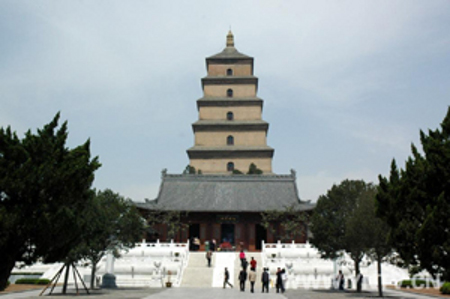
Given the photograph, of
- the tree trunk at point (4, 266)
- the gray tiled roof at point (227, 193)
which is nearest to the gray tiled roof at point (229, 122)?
the gray tiled roof at point (227, 193)

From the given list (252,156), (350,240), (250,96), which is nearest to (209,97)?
(250,96)

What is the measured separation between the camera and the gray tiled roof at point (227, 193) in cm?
4297

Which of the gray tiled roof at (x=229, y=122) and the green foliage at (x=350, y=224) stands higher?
the gray tiled roof at (x=229, y=122)

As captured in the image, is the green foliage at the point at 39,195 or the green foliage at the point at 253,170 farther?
the green foliage at the point at 253,170

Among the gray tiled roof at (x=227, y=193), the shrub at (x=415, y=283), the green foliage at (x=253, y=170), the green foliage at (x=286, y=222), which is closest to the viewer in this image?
the shrub at (x=415, y=283)

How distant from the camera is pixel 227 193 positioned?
45.8 meters

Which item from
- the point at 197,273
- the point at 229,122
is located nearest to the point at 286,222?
the point at 197,273

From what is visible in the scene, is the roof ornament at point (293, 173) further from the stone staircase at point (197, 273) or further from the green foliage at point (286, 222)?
the stone staircase at point (197, 273)

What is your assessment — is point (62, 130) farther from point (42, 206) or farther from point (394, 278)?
point (394, 278)

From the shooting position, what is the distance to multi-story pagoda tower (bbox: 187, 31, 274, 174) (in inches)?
2108

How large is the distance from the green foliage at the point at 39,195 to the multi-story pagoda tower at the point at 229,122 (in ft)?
118

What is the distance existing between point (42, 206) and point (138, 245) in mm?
18133

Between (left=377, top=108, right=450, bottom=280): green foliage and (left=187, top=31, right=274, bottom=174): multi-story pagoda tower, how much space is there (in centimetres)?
3494

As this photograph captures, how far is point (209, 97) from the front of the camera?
56.6 meters
